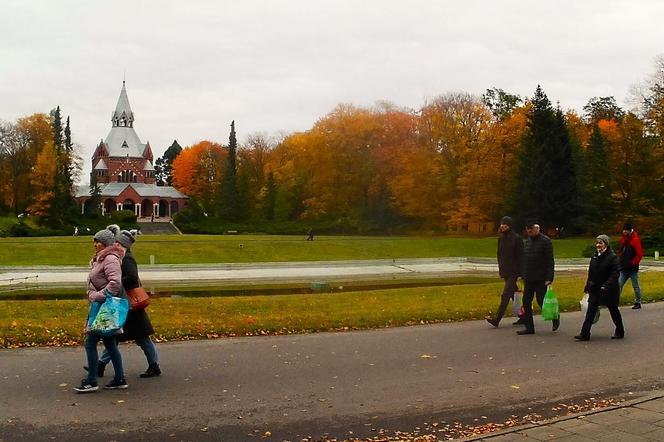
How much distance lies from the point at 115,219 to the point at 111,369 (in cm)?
7299

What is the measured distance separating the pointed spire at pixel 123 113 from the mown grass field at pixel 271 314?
4181 inches

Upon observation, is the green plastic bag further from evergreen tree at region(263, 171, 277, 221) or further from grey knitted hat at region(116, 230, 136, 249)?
evergreen tree at region(263, 171, 277, 221)

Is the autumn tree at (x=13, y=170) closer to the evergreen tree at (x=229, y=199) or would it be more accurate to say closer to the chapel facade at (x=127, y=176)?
the chapel facade at (x=127, y=176)

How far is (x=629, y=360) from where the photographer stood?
9.59 metres

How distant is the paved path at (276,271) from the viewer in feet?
92.6

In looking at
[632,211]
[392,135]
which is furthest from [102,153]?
[632,211]

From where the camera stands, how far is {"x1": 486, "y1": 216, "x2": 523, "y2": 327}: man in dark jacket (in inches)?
478

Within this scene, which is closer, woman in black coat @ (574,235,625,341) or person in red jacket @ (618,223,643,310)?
woman in black coat @ (574,235,625,341)

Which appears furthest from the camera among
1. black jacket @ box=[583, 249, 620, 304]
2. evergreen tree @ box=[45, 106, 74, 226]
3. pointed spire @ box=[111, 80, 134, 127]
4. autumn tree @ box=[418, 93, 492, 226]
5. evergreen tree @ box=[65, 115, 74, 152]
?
pointed spire @ box=[111, 80, 134, 127]

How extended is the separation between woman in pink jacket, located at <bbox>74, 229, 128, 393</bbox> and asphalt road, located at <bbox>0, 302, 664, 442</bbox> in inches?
10.3

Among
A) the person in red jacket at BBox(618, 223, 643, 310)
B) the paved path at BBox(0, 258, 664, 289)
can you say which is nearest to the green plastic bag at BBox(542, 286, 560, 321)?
the person in red jacket at BBox(618, 223, 643, 310)

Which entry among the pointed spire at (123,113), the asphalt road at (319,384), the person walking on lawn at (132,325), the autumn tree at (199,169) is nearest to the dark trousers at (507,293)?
the asphalt road at (319,384)

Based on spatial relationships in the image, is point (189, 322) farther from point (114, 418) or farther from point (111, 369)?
point (114, 418)

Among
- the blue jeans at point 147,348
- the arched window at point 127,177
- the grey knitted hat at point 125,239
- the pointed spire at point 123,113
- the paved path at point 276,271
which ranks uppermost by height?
the pointed spire at point 123,113
